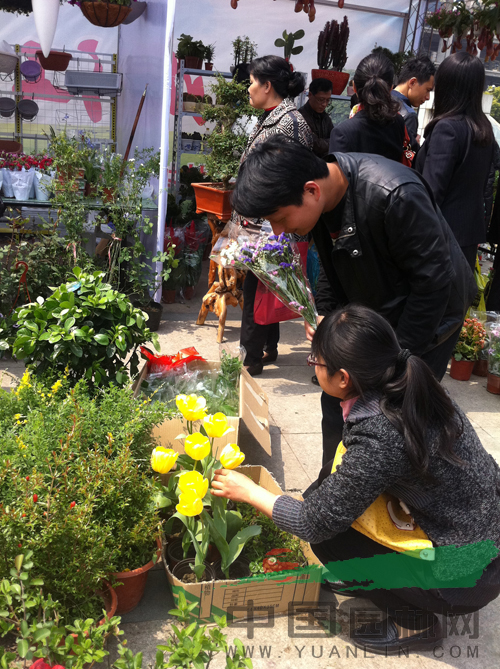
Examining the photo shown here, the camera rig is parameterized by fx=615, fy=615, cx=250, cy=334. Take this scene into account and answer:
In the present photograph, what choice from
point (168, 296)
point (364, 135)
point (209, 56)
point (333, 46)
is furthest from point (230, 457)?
point (209, 56)

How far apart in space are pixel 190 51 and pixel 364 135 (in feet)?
12.6

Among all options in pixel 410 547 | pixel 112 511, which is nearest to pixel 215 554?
pixel 112 511

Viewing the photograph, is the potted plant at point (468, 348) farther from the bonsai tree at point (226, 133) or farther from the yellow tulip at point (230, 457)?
the yellow tulip at point (230, 457)

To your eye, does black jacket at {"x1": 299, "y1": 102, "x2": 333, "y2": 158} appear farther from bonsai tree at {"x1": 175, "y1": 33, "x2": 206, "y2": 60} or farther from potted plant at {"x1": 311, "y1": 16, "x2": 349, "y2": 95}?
bonsai tree at {"x1": 175, "y1": 33, "x2": 206, "y2": 60}

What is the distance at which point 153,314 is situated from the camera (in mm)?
4699

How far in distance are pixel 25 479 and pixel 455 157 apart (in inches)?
103

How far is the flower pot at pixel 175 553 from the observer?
2172 mm

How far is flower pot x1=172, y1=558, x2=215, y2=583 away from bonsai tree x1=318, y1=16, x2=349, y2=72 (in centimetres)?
559

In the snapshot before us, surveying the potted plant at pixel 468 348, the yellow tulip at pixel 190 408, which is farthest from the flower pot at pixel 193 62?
the yellow tulip at pixel 190 408

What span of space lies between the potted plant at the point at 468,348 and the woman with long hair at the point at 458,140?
111 centimetres

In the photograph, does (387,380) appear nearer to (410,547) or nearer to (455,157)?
(410,547)

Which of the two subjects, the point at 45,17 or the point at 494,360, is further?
the point at 45,17

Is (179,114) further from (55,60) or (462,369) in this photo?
(462,369)

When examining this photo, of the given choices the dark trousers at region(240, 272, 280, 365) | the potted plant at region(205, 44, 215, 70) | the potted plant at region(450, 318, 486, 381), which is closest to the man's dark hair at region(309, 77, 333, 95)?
the dark trousers at region(240, 272, 280, 365)
